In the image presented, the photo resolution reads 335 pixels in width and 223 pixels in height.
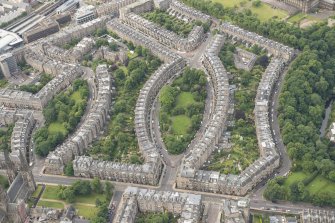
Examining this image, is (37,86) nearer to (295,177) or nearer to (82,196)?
(82,196)

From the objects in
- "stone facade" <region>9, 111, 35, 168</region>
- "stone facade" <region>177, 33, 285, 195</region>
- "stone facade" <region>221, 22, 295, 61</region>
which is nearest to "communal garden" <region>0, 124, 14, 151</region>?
"stone facade" <region>9, 111, 35, 168</region>

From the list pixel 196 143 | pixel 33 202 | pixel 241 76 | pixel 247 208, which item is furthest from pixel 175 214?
pixel 241 76

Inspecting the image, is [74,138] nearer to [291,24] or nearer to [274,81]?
[274,81]

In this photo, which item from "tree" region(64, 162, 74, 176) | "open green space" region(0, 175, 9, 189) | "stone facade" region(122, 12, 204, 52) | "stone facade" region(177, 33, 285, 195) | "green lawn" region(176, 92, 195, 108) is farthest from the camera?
"stone facade" region(122, 12, 204, 52)

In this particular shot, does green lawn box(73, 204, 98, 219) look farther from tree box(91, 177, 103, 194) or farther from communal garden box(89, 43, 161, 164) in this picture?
communal garden box(89, 43, 161, 164)

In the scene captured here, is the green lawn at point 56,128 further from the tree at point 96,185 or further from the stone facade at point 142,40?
the stone facade at point 142,40

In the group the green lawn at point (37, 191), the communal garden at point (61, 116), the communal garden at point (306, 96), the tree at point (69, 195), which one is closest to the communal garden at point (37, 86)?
the communal garden at point (61, 116)

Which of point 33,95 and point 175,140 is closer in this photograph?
point 175,140
